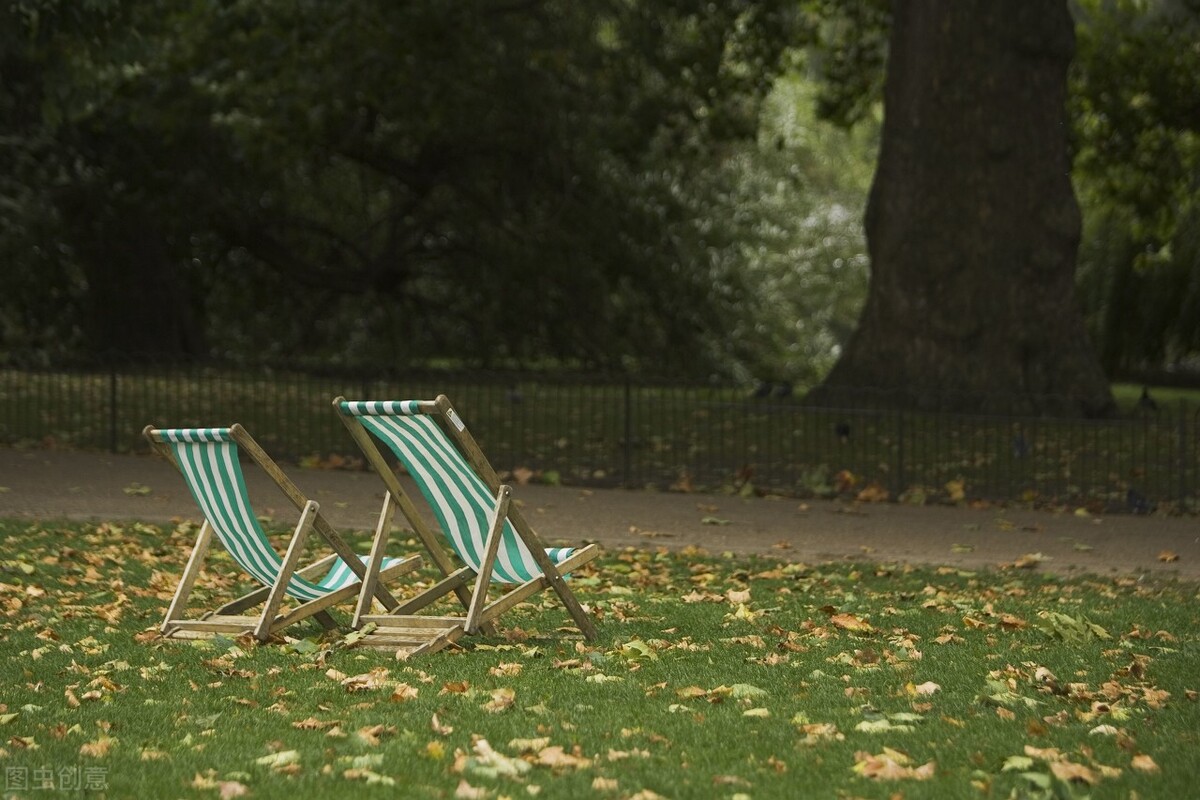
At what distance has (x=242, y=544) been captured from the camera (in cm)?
789

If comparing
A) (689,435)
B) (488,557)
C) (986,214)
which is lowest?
(689,435)

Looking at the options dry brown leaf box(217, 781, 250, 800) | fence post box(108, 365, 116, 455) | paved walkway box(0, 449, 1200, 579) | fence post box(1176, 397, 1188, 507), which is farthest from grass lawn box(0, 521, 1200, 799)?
fence post box(108, 365, 116, 455)

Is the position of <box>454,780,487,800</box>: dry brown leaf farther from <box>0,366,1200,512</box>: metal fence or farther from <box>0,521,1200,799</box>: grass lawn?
<box>0,366,1200,512</box>: metal fence

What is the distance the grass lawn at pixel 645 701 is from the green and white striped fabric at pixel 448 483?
0.39 m

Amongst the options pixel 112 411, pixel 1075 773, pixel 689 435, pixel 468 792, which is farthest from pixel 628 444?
pixel 468 792

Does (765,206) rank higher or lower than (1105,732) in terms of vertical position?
higher

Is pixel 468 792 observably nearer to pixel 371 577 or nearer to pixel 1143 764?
pixel 1143 764

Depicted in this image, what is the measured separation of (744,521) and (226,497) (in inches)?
245

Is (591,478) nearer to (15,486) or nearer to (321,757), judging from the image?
(15,486)

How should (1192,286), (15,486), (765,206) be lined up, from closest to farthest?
(15,486) → (1192,286) → (765,206)

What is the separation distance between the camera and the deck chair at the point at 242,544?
773cm

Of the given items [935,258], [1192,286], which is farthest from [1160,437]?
[1192,286]

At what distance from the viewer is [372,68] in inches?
877

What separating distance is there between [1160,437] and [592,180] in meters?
13.7
